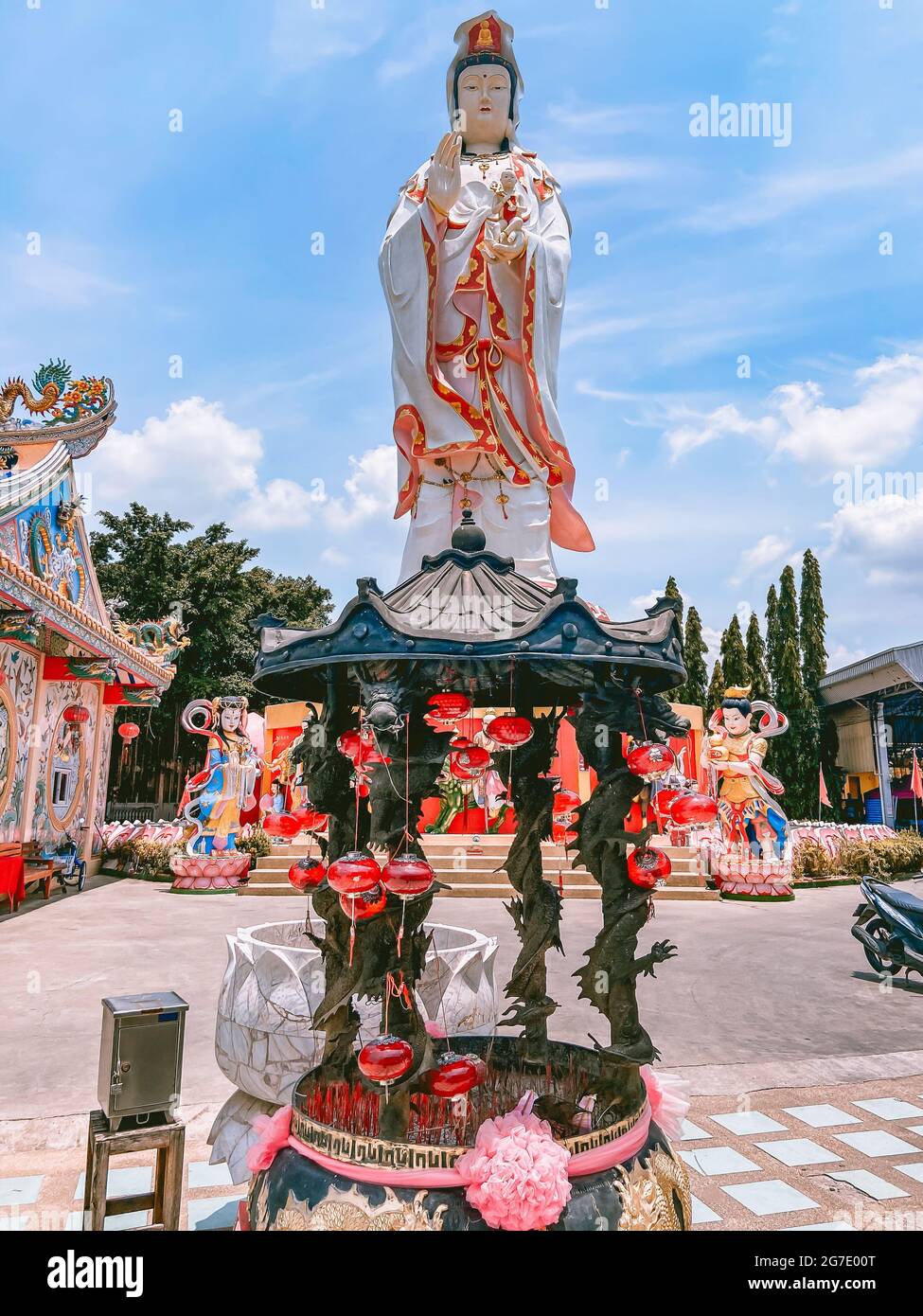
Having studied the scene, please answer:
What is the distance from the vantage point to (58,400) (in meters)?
14.1

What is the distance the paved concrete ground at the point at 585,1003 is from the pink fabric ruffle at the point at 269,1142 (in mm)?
2434

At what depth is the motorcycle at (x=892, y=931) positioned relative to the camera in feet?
25.7

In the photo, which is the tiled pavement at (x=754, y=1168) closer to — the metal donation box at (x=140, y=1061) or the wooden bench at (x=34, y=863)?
the metal donation box at (x=140, y=1061)

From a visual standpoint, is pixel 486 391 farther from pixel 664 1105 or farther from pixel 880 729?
pixel 880 729

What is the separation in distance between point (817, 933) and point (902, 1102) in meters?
6.03

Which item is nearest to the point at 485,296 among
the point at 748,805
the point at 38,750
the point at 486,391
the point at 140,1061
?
the point at 486,391

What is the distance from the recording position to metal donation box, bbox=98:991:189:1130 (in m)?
3.06

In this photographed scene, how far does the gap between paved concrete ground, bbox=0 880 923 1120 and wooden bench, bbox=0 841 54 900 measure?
0.59 metres

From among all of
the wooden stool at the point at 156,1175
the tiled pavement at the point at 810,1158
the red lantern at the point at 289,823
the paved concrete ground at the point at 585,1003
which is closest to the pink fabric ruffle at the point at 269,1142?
the wooden stool at the point at 156,1175

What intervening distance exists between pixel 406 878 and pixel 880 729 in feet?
90.1

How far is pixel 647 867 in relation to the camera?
301 centimetres

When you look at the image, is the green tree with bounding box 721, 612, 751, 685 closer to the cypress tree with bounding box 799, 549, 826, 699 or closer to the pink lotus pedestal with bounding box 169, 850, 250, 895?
the cypress tree with bounding box 799, 549, 826, 699
